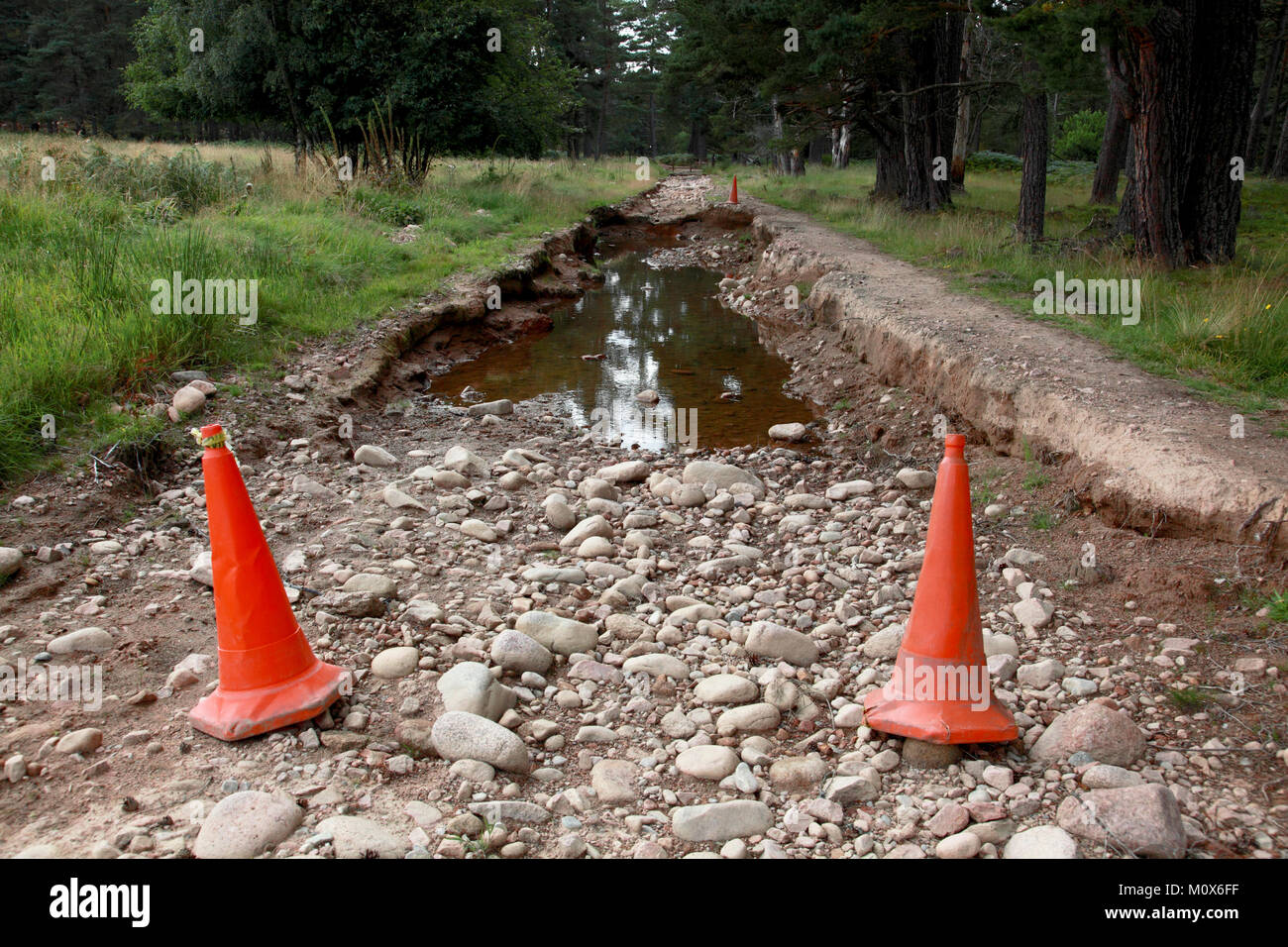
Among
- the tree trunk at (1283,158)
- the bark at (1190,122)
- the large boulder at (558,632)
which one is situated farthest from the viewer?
the tree trunk at (1283,158)

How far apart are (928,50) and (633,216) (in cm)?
957

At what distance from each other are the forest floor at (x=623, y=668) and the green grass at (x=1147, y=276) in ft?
5.43

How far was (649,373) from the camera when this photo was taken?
9562mm

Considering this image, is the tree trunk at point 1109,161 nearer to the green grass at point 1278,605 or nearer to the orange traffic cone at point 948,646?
the green grass at point 1278,605

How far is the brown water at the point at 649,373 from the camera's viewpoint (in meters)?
7.77

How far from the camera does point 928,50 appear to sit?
15.9 metres

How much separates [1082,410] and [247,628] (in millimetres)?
4789

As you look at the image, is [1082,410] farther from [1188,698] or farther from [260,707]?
[260,707]

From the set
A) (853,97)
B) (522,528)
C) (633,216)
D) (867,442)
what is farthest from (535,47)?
(522,528)

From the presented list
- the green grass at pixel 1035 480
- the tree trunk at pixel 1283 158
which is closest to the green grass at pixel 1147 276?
the green grass at pixel 1035 480

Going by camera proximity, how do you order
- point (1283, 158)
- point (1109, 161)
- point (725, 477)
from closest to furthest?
point (725, 477) → point (1109, 161) → point (1283, 158)

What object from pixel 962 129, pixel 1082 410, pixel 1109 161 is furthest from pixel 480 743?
pixel 962 129

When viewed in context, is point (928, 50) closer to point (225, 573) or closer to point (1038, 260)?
point (1038, 260)

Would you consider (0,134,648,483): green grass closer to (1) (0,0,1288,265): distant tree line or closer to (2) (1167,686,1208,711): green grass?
(1) (0,0,1288,265): distant tree line
